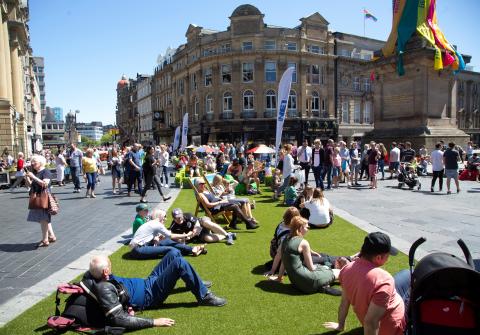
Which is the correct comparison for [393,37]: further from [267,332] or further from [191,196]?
[267,332]

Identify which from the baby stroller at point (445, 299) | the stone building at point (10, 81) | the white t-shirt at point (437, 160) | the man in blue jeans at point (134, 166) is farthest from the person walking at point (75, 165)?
the stone building at point (10, 81)

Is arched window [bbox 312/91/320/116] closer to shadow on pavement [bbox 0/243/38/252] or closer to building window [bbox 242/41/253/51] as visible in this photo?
building window [bbox 242/41/253/51]

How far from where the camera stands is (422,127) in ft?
63.7

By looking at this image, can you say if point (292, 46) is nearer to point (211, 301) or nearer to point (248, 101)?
point (248, 101)

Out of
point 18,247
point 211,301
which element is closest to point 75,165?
point 18,247

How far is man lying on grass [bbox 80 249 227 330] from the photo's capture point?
3.86m

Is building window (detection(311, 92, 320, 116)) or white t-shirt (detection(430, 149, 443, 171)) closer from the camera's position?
white t-shirt (detection(430, 149, 443, 171))

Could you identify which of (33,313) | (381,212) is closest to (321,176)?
(381,212)

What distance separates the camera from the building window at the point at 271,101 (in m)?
45.6

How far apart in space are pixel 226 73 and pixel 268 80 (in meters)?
5.17

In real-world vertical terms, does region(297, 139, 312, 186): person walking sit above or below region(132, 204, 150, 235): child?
above

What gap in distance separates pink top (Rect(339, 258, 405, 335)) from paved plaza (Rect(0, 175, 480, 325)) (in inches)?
130

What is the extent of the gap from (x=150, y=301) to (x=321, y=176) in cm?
1061

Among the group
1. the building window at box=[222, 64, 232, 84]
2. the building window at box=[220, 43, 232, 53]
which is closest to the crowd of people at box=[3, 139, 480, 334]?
the building window at box=[222, 64, 232, 84]
